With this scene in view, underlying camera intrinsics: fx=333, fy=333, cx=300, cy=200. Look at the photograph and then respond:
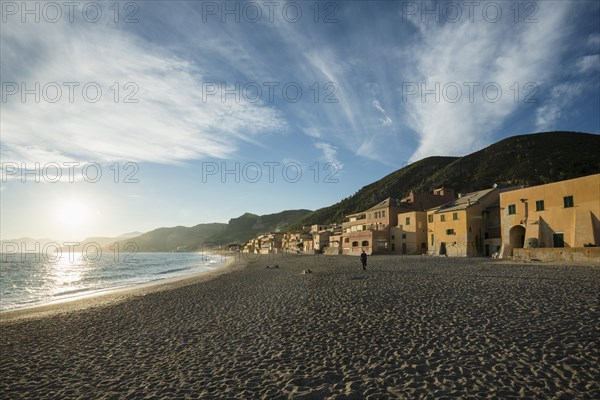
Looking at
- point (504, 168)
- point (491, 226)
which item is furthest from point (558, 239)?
point (504, 168)

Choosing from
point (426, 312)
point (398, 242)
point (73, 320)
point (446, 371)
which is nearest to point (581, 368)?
point (446, 371)

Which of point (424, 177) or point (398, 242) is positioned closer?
point (398, 242)

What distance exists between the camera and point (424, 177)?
11638 centimetres

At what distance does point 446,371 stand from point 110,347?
10032 millimetres

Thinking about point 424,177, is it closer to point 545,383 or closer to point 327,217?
point 327,217

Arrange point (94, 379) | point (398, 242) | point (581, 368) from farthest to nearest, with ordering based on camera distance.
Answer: point (398, 242) < point (94, 379) < point (581, 368)

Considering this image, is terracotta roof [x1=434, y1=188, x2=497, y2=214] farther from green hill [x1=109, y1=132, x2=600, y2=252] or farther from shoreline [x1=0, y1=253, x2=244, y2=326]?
shoreline [x1=0, y1=253, x2=244, y2=326]

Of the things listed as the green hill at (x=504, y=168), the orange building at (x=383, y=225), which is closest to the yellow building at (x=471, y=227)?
the orange building at (x=383, y=225)

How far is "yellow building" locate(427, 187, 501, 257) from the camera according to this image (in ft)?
149

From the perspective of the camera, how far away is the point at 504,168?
300 ft

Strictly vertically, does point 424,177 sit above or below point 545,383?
above

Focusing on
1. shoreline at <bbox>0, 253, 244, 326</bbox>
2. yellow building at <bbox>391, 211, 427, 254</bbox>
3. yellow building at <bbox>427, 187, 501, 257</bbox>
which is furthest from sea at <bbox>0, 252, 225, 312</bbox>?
yellow building at <bbox>427, 187, 501, 257</bbox>

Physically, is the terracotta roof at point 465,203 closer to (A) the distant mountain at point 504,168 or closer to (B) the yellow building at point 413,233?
(B) the yellow building at point 413,233

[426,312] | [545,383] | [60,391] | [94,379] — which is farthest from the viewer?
[426,312]
